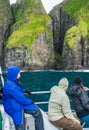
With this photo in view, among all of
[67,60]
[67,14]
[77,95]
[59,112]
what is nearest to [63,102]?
[59,112]

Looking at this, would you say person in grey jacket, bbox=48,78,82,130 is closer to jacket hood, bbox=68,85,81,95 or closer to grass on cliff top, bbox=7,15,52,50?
jacket hood, bbox=68,85,81,95

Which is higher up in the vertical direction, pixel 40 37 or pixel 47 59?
pixel 40 37

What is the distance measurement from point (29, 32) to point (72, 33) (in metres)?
25.4

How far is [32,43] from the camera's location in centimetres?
16575

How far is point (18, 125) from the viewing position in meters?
8.88

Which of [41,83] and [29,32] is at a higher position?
[29,32]

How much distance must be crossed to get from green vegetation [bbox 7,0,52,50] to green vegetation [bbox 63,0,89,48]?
1419 cm

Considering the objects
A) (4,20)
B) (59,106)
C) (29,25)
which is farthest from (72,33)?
(59,106)

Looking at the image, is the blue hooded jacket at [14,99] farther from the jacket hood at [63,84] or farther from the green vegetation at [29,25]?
the green vegetation at [29,25]

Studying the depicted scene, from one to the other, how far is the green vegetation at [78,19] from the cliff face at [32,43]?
12788 mm

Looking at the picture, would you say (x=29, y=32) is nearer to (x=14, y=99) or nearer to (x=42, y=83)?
(x=42, y=83)

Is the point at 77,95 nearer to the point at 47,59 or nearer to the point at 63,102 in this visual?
the point at 63,102

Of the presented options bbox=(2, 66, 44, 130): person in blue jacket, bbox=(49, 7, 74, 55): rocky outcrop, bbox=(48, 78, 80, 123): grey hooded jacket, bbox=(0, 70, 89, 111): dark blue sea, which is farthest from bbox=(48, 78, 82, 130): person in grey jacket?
bbox=(49, 7, 74, 55): rocky outcrop

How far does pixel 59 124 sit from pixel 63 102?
0.65m
